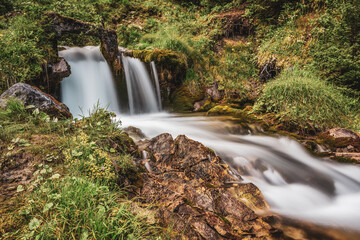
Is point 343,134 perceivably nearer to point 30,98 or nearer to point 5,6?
point 30,98

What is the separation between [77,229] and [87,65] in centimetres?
751

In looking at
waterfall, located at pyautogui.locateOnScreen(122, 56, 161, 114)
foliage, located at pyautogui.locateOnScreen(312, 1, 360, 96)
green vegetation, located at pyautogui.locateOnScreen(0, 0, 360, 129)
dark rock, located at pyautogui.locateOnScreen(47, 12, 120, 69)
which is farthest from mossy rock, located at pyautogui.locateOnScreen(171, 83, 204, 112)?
foliage, located at pyautogui.locateOnScreen(312, 1, 360, 96)

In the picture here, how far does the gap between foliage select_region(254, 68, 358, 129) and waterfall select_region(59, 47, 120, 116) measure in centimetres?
609

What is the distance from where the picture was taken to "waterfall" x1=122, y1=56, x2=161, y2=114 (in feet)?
25.3

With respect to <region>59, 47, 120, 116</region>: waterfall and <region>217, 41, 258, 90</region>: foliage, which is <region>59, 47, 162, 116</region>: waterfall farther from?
<region>217, 41, 258, 90</region>: foliage

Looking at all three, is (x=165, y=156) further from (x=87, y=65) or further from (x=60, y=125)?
(x=87, y=65)

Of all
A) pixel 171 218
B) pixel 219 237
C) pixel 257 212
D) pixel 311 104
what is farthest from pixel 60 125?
pixel 311 104

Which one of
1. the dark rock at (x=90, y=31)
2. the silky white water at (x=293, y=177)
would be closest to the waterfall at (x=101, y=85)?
the dark rock at (x=90, y=31)

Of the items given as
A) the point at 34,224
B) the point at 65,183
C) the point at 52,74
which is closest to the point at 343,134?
the point at 65,183

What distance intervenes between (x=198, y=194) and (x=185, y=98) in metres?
6.12

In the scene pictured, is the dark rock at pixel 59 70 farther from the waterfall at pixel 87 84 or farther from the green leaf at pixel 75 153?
the green leaf at pixel 75 153

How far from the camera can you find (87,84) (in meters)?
7.07

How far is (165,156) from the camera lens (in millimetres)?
3270

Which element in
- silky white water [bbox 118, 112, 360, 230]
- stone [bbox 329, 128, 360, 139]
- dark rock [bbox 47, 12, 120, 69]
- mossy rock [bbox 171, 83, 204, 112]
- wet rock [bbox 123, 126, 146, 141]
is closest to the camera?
silky white water [bbox 118, 112, 360, 230]
